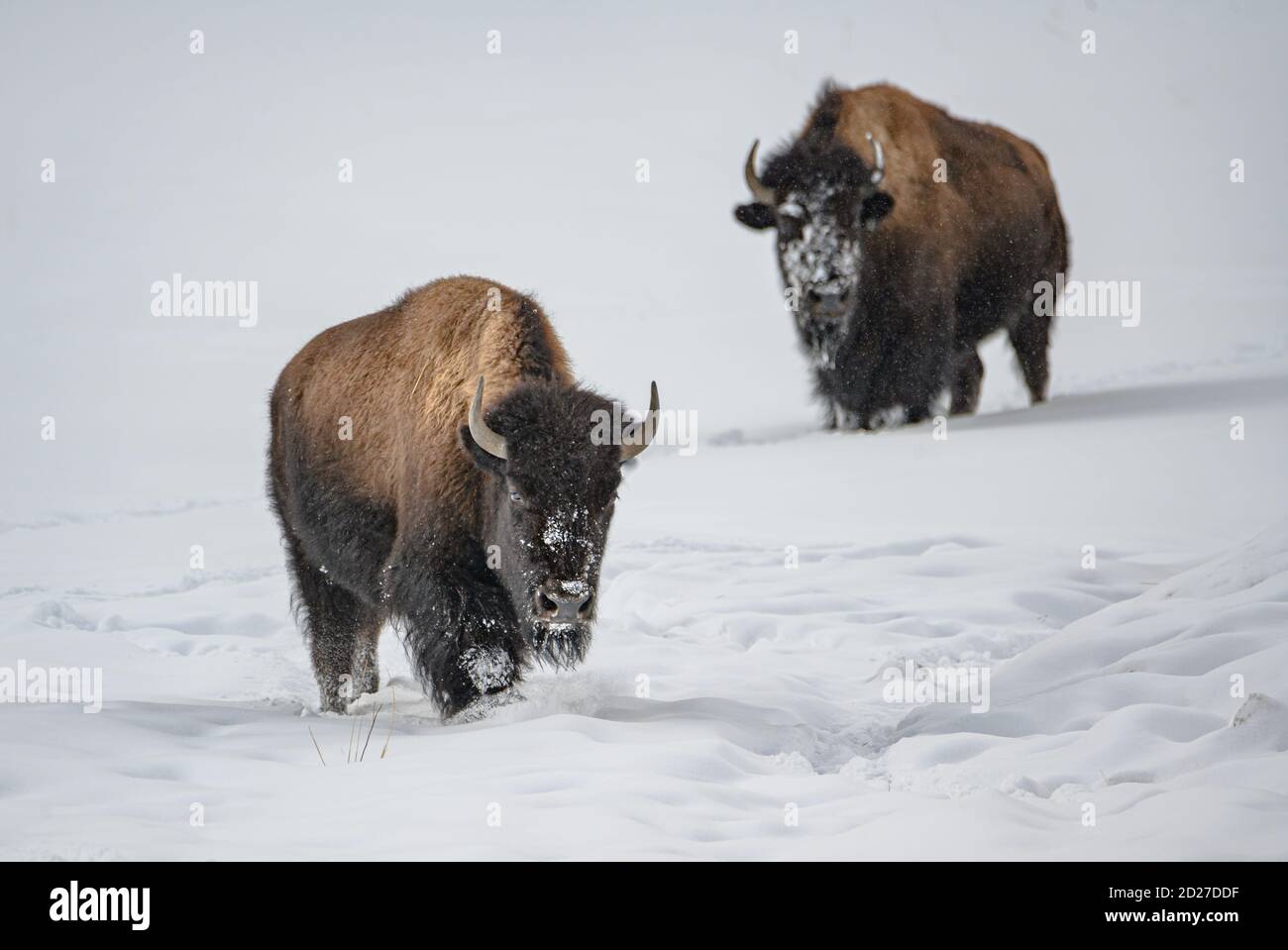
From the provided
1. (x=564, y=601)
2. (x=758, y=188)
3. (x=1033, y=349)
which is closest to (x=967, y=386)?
(x=1033, y=349)

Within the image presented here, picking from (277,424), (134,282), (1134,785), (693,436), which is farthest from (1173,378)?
(134,282)

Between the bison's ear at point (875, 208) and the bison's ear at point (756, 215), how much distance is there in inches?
26.0

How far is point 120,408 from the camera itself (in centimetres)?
1672

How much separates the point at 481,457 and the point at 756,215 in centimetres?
621

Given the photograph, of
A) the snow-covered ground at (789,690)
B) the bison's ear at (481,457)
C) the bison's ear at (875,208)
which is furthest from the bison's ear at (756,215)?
the bison's ear at (481,457)

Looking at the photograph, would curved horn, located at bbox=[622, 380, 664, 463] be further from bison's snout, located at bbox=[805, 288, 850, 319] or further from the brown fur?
bison's snout, located at bbox=[805, 288, 850, 319]

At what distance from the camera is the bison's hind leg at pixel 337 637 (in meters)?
6.29

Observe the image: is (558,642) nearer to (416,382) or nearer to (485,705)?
(485,705)

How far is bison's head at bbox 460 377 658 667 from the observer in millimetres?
4541

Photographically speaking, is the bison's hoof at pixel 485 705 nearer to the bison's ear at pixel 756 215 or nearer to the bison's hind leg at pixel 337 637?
the bison's hind leg at pixel 337 637

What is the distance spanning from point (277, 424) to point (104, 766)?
3.03m

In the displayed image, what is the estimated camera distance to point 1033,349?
1271cm

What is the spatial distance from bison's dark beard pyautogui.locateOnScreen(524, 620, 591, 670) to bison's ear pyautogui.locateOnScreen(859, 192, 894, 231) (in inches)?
237

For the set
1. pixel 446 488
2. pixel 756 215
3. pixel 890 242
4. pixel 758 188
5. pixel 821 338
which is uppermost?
pixel 758 188
